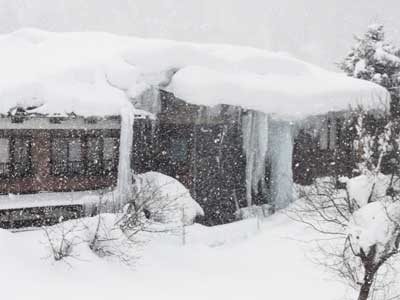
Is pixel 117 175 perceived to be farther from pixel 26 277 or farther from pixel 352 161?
pixel 352 161

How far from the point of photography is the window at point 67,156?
2011cm

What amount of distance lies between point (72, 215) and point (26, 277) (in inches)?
229

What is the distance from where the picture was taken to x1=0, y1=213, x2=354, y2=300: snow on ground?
538 inches

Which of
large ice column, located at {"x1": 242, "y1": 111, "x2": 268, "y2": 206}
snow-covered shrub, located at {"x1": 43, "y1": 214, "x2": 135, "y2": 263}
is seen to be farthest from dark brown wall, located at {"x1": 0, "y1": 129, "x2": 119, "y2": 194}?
large ice column, located at {"x1": 242, "y1": 111, "x2": 268, "y2": 206}

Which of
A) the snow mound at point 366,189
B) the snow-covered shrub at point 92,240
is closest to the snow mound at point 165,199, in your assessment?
the snow-covered shrub at point 92,240

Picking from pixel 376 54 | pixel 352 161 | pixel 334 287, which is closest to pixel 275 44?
pixel 376 54

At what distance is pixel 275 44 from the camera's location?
10644 cm

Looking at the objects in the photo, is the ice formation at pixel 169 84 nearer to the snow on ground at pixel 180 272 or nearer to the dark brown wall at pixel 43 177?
the dark brown wall at pixel 43 177

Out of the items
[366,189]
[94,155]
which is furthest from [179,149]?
[366,189]

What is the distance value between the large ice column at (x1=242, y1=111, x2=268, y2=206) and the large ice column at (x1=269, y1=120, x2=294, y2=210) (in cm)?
66

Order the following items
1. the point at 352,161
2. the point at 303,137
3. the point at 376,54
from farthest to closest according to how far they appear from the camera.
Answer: the point at 376,54, the point at 303,137, the point at 352,161

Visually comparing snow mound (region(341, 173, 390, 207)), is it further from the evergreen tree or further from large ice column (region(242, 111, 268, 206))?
the evergreen tree

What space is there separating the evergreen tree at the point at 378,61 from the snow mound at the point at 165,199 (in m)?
13.7

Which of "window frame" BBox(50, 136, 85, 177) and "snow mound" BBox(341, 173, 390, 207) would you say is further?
"window frame" BBox(50, 136, 85, 177)
